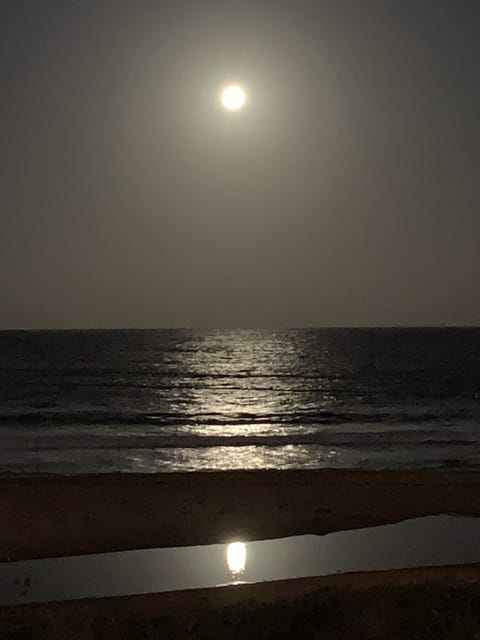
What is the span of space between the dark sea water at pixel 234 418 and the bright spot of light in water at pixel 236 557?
5.83 m

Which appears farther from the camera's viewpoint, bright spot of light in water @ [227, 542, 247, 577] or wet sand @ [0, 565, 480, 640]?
bright spot of light in water @ [227, 542, 247, 577]

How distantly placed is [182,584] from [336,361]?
55022mm

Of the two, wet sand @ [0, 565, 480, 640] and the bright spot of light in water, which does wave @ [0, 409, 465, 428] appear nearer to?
the bright spot of light in water

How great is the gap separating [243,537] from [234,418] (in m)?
14.8

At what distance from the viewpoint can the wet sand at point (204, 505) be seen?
959cm

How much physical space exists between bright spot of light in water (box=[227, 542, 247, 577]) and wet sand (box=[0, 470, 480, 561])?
0.99 ft

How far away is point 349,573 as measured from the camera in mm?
7848

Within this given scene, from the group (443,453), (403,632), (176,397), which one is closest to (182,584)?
(403,632)

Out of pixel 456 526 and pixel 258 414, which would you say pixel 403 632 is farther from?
pixel 258 414

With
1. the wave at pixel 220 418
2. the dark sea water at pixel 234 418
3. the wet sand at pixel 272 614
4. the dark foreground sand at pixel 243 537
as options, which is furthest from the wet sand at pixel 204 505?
the wave at pixel 220 418

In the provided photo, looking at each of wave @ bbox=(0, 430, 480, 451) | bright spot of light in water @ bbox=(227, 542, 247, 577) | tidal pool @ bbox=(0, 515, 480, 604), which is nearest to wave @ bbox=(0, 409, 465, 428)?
wave @ bbox=(0, 430, 480, 451)

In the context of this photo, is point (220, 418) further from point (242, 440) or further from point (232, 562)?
point (232, 562)

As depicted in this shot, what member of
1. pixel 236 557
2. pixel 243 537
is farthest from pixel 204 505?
pixel 236 557

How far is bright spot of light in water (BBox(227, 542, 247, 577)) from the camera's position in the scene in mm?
8125
